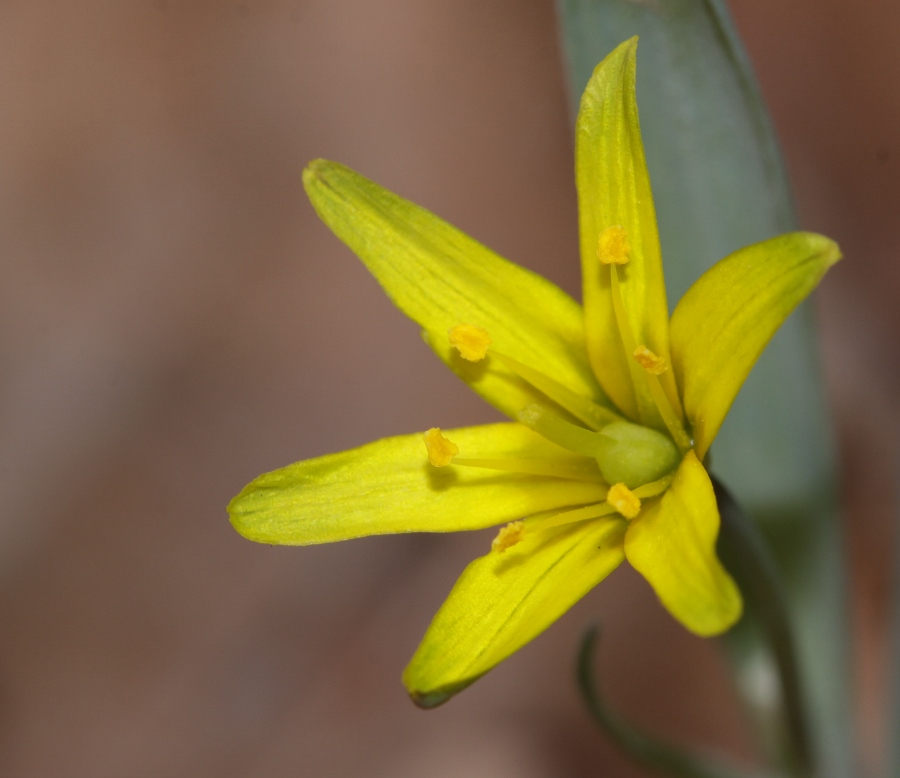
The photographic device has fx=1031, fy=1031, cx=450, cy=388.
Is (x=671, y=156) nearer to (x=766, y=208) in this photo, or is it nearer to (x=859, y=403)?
(x=766, y=208)

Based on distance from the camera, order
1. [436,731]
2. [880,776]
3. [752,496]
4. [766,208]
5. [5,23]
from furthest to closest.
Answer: [5,23]
[436,731]
[880,776]
[752,496]
[766,208]

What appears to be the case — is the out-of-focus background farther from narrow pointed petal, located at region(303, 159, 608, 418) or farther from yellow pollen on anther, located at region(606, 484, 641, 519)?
yellow pollen on anther, located at region(606, 484, 641, 519)

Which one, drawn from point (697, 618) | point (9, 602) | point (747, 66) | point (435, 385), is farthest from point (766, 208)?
point (9, 602)

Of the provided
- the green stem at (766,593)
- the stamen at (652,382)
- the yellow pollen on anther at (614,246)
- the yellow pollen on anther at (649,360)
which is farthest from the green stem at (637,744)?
the yellow pollen on anther at (614,246)

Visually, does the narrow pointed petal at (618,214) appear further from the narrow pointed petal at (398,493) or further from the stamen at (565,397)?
the narrow pointed petal at (398,493)

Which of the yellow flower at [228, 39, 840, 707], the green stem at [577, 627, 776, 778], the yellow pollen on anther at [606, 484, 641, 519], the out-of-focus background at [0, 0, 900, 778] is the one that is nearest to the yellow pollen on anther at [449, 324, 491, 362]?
the yellow flower at [228, 39, 840, 707]

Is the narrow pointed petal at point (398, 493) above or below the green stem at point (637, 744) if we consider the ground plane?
above

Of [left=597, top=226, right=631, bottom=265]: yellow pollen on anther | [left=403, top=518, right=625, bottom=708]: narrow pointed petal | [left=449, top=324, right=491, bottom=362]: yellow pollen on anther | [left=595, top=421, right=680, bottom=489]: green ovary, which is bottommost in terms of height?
[left=403, top=518, right=625, bottom=708]: narrow pointed petal
